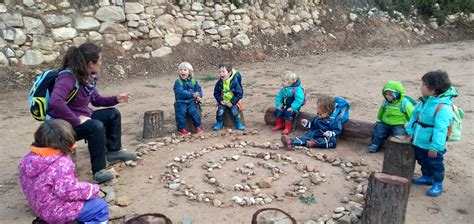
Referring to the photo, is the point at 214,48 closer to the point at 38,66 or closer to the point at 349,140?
the point at 38,66

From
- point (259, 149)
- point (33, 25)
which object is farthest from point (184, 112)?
point (33, 25)

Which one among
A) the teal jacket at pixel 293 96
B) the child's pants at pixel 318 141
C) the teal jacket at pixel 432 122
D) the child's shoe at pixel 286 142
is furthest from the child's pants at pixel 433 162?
the teal jacket at pixel 293 96

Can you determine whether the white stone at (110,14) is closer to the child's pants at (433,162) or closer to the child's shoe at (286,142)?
the child's shoe at (286,142)

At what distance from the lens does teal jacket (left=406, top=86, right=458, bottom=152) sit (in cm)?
503

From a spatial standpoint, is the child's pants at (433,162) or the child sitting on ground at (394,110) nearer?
the child's pants at (433,162)

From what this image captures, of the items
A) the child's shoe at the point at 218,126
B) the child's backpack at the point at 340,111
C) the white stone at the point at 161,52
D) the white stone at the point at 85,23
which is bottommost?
the child's shoe at the point at 218,126

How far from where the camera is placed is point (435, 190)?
5.21 meters

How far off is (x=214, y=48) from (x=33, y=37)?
5.01 metres

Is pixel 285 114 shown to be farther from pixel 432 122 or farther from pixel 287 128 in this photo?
pixel 432 122

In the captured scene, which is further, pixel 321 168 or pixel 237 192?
pixel 321 168

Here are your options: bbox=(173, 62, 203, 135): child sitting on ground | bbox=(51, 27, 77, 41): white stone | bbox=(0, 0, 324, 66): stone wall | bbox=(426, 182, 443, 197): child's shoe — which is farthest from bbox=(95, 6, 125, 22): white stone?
bbox=(426, 182, 443, 197): child's shoe

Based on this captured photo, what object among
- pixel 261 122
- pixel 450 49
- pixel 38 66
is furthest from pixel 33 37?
pixel 450 49

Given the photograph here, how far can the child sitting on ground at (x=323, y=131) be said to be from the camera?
267 inches

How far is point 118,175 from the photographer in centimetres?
590
